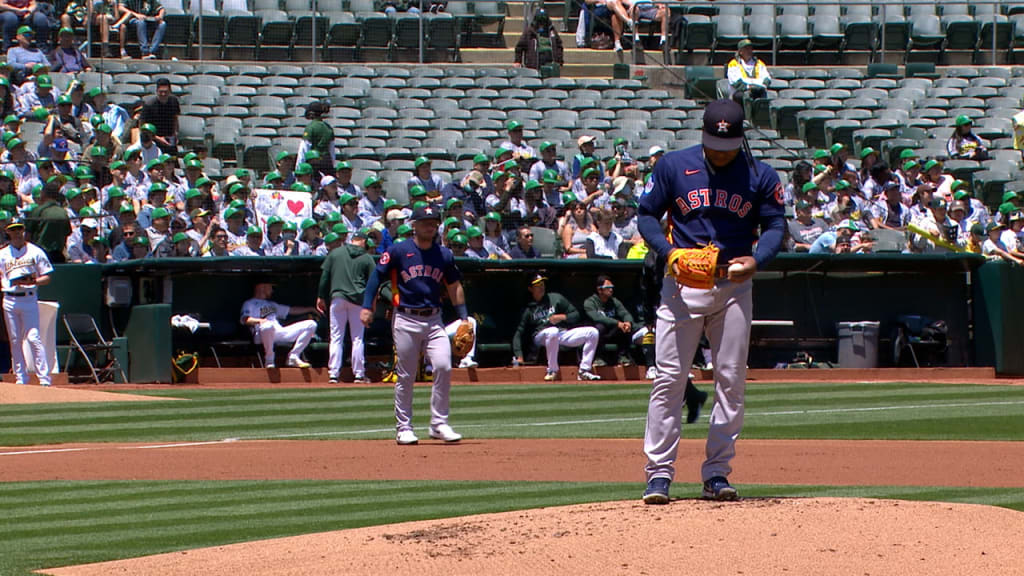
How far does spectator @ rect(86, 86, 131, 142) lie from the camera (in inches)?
830

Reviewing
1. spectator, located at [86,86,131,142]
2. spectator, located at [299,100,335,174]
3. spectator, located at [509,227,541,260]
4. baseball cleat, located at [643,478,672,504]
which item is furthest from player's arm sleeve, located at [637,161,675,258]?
spectator, located at [86,86,131,142]

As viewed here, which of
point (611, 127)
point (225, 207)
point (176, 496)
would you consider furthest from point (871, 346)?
point (176, 496)

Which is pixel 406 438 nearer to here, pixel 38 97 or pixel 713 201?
pixel 713 201

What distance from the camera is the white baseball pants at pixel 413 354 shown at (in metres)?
11.6

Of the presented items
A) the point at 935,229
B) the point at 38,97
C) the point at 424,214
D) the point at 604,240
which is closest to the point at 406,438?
the point at 424,214

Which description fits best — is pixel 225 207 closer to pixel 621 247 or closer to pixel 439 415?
pixel 621 247

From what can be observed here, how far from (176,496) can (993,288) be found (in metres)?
13.1

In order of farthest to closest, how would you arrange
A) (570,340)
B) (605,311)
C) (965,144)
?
(965,144) < (605,311) < (570,340)

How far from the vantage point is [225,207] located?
64.2 ft

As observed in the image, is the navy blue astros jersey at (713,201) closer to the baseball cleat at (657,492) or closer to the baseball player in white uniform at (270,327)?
the baseball cleat at (657,492)

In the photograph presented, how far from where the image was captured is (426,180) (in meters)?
20.6

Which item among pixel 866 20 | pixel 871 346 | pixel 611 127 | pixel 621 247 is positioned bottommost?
pixel 871 346

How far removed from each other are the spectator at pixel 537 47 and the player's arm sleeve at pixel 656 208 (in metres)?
20.2

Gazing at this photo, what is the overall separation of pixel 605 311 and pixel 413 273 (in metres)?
7.81
